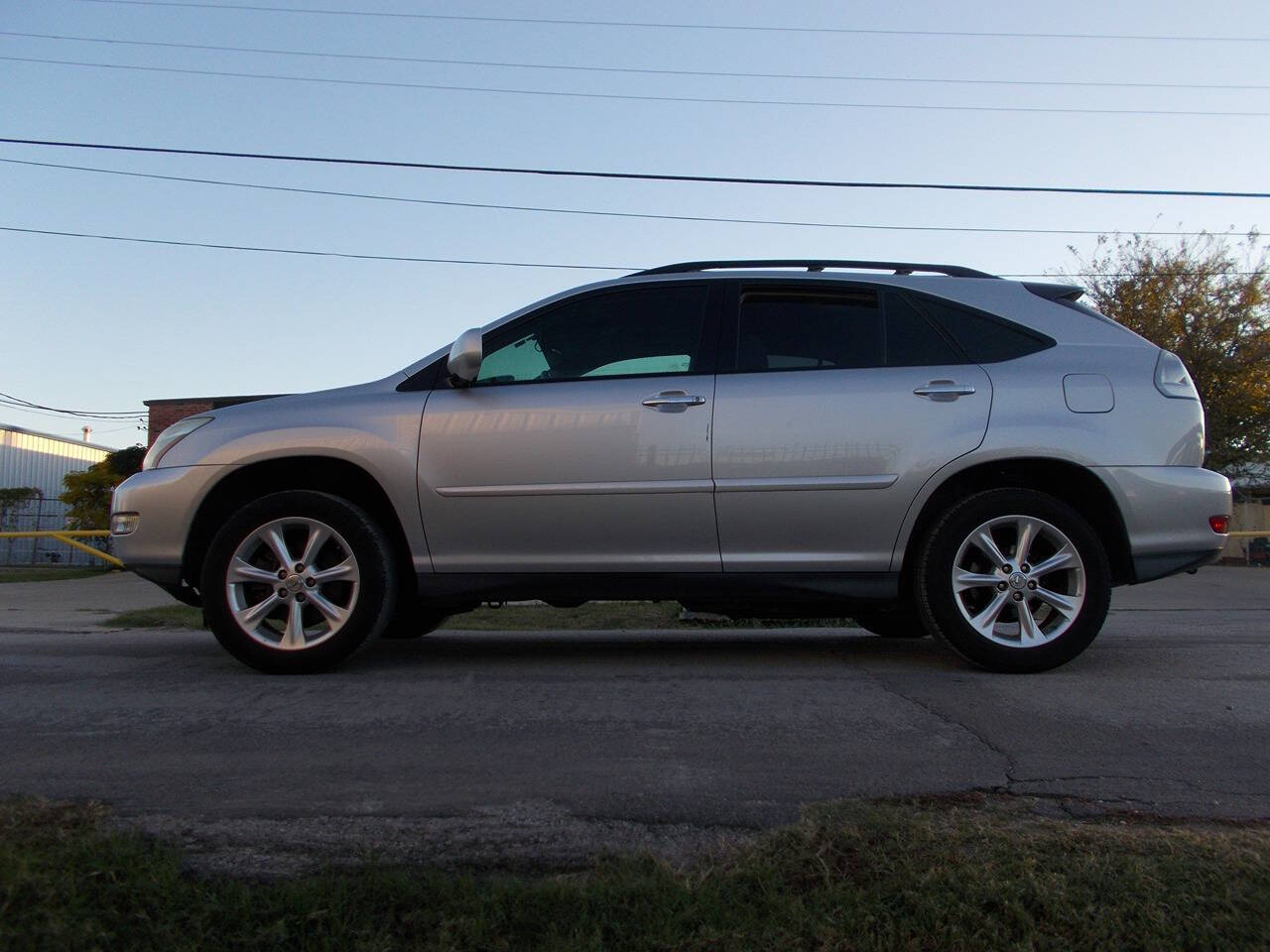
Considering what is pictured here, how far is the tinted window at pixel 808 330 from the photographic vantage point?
452 centimetres

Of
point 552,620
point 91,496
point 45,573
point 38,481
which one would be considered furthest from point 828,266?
point 38,481

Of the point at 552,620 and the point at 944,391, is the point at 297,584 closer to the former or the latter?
the point at 944,391

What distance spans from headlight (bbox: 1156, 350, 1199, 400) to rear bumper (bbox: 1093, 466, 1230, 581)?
0.33m

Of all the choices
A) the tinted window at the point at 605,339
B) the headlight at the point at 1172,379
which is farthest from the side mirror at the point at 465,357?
the headlight at the point at 1172,379

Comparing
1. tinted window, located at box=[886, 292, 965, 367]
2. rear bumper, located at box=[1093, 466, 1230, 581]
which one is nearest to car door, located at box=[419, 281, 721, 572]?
tinted window, located at box=[886, 292, 965, 367]

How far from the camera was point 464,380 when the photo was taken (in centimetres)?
448

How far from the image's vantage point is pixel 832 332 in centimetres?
459

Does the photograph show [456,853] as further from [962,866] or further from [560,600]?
[560,600]

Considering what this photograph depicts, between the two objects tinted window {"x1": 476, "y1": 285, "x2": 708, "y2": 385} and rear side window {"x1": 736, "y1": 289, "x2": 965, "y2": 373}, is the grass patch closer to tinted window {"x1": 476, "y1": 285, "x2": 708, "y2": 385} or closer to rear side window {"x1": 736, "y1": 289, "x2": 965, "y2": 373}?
tinted window {"x1": 476, "y1": 285, "x2": 708, "y2": 385}

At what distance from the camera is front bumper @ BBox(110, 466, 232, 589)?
14.6 ft

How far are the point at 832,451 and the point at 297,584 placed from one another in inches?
91.8

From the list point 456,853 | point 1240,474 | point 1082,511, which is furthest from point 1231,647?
point 1240,474

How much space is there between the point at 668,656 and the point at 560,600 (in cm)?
68

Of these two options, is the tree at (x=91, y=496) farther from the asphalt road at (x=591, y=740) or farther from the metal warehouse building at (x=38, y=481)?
the asphalt road at (x=591, y=740)
